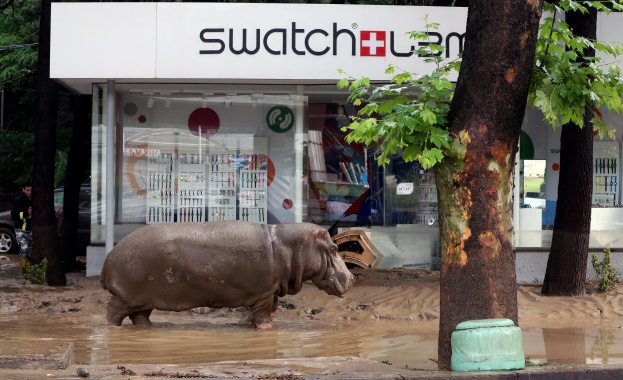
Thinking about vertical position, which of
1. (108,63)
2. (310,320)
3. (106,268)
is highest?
(108,63)

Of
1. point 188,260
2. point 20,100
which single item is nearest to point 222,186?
point 188,260

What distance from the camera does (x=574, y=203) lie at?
14.1m

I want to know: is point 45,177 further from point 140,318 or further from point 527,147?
point 527,147

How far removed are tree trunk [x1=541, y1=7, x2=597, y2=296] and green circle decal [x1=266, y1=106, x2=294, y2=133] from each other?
4.44 m

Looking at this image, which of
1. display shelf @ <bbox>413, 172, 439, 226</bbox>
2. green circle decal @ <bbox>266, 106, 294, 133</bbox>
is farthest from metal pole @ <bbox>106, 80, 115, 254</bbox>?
display shelf @ <bbox>413, 172, 439, 226</bbox>

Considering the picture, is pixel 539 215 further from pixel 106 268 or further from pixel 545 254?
pixel 106 268

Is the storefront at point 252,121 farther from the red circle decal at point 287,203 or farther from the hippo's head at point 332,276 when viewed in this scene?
the hippo's head at point 332,276

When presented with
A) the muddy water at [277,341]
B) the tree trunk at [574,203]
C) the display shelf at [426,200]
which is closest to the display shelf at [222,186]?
the display shelf at [426,200]

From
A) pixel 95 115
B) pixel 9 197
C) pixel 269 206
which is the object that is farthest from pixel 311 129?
pixel 9 197

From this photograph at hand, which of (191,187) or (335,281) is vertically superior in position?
(191,187)

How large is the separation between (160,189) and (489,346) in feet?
30.9

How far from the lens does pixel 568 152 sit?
14.1 m

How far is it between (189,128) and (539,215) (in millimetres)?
5999

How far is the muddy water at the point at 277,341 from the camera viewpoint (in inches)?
381
